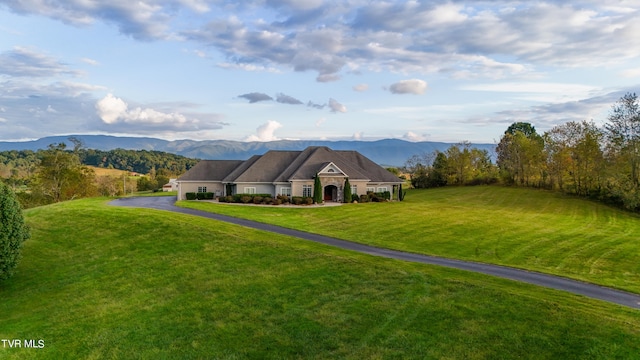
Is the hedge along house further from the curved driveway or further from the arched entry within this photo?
the curved driveway

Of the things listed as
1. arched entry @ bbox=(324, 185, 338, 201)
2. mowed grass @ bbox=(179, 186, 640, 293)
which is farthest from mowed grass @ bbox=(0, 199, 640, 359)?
arched entry @ bbox=(324, 185, 338, 201)

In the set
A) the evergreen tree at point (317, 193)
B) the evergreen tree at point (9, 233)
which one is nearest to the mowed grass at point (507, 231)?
the evergreen tree at point (317, 193)

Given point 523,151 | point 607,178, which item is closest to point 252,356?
point 607,178

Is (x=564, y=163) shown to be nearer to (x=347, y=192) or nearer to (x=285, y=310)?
(x=347, y=192)

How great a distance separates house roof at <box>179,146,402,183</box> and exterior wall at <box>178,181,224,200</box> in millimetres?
540

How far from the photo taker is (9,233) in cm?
1912

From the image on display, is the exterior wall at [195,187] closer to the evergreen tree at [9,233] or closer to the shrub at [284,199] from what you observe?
the shrub at [284,199]

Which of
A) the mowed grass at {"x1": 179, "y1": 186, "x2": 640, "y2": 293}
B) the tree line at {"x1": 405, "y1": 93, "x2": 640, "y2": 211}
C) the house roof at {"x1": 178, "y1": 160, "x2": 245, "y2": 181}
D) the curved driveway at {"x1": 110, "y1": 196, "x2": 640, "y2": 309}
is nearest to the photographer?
the curved driveway at {"x1": 110, "y1": 196, "x2": 640, "y2": 309}

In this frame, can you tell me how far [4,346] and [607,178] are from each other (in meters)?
57.3

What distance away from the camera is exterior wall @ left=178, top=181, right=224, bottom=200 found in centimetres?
4991

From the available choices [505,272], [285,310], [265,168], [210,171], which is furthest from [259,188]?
[285,310]

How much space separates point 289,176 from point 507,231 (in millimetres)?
25682

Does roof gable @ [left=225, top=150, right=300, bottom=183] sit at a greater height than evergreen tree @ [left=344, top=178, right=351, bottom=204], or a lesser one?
greater

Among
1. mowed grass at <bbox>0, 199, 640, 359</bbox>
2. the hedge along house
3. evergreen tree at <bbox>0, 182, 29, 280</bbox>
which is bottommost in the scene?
mowed grass at <bbox>0, 199, 640, 359</bbox>
